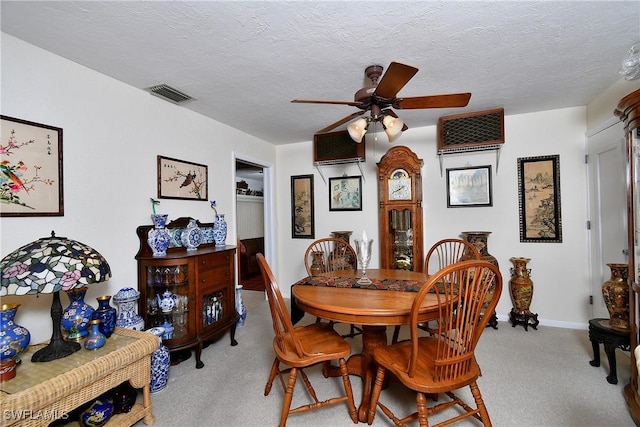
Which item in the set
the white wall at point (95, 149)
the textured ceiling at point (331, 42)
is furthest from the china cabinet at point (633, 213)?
the white wall at point (95, 149)

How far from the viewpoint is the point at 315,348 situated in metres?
1.77

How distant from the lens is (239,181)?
6797mm

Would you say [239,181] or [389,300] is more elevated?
[239,181]

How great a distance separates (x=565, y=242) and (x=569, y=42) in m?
2.24

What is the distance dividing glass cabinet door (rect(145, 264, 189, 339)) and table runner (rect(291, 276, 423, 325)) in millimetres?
982

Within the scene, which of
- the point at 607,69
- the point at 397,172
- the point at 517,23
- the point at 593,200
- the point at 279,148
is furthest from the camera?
the point at 279,148

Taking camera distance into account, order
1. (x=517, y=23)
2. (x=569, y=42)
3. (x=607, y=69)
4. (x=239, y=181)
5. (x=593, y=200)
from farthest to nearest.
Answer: (x=239, y=181) → (x=593, y=200) → (x=607, y=69) → (x=569, y=42) → (x=517, y=23)

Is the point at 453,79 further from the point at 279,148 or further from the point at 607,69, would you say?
the point at 279,148

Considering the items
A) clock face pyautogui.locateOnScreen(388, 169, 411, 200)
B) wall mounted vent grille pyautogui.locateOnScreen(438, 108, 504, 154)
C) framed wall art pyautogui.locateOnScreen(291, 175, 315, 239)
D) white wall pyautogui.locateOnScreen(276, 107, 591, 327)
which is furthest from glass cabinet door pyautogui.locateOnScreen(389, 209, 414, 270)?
framed wall art pyautogui.locateOnScreen(291, 175, 315, 239)

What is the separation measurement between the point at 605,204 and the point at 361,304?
297 centimetres

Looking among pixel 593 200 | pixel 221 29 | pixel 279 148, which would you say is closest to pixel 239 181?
pixel 279 148

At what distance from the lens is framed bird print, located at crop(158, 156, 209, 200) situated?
8.87ft

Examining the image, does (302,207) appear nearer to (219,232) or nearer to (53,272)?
(219,232)

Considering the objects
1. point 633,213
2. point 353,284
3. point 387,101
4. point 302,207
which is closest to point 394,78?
point 387,101
